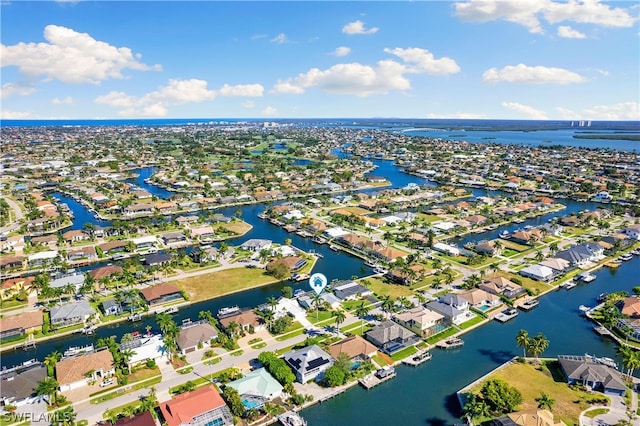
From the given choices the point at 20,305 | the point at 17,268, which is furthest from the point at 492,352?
the point at 17,268

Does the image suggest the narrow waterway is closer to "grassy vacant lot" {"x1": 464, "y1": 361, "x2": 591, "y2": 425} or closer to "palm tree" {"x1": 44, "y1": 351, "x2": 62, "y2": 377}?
"grassy vacant lot" {"x1": 464, "y1": 361, "x2": 591, "y2": 425}

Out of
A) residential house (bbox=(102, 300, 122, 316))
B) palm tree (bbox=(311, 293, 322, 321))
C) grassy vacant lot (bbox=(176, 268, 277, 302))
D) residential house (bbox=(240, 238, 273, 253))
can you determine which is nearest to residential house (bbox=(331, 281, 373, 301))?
palm tree (bbox=(311, 293, 322, 321))

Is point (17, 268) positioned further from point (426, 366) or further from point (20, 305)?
point (426, 366)

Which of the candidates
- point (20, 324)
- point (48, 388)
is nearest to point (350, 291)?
point (48, 388)

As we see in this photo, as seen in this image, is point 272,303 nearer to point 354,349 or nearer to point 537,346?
point 354,349

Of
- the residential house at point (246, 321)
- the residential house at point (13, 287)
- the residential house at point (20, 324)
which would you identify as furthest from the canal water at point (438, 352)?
the residential house at point (13, 287)

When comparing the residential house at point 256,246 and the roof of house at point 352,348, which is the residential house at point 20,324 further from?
the roof of house at point 352,348
